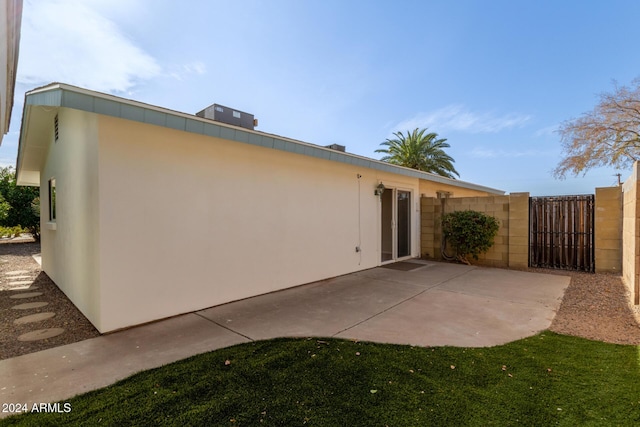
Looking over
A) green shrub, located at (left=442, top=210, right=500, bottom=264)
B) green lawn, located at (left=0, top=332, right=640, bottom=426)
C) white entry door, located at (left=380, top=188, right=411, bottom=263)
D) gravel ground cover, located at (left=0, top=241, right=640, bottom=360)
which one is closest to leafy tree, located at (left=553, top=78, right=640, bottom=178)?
green shrub, located at (left=442, top=210, right=500, bottom=264)

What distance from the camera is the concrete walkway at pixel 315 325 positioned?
279 cm

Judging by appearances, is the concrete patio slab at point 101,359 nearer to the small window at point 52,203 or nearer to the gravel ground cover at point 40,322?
the gravel ground cover at point 40,322

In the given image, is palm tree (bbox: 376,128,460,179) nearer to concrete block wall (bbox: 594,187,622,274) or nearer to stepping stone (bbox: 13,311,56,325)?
concrete block wall (bbox: 594,187,622,274)

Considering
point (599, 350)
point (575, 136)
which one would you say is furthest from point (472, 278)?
point (575, 136)

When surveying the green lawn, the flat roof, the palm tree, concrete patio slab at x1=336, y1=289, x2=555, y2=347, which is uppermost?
the palm tree

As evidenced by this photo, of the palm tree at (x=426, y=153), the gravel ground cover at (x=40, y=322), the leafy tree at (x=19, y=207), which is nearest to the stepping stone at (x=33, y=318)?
the gravel ground cover at (x=40, y=322)

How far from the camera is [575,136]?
59.7 ft

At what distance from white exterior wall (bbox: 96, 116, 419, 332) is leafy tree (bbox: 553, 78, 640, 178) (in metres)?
19.3

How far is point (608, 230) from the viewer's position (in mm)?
6941

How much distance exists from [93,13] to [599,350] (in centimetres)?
841

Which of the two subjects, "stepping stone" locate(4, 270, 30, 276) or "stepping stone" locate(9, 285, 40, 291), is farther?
"stepping stone" locate(4, 270, 30, 276)

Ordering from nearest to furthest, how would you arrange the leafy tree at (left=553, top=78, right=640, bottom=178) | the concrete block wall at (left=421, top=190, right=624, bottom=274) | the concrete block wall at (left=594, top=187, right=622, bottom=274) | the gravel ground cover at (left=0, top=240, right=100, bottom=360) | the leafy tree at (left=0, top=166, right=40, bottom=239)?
the gravel ground cover at (left=0, top=240, right=100, bottom=360)
the concrete block wall at (left=421, top=190, right=624, bottom=274)
the concrete block wall at (left=594, top=187, right=622, bottom=274)
the leafy tree at (left=0, top=166, right=40, bottom=239)
the leafy tree at (left=553, top=78, right=640, bottom=178)

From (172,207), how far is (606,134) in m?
23.7

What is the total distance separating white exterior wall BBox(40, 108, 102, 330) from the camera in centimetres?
388
